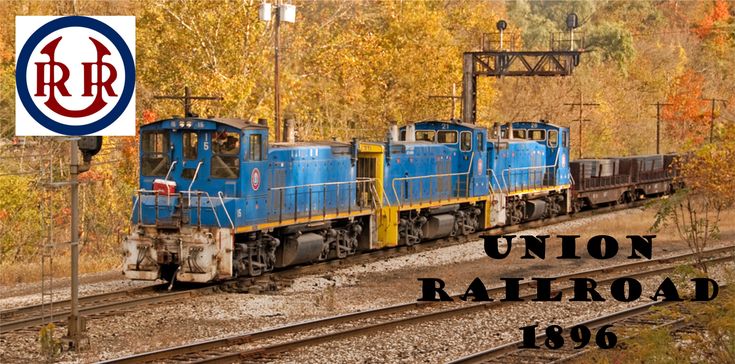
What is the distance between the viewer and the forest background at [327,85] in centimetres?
3775

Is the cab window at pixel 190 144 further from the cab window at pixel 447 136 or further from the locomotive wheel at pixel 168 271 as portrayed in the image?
the cab window at pixel 447 136

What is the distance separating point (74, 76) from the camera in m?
10.9

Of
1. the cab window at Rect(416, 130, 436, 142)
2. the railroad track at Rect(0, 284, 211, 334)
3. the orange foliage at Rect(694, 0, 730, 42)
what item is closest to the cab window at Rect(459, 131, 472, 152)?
the cab window at Rect(416, 130, 436, 142)

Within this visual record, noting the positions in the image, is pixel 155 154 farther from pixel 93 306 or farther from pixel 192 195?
pixel 93 306

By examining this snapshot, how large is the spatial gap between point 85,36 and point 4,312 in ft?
30.2

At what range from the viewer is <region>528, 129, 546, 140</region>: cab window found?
1645 inches

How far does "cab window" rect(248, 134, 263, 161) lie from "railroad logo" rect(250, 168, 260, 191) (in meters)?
0.29

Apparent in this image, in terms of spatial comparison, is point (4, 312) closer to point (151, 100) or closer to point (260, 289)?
point (260, 289)

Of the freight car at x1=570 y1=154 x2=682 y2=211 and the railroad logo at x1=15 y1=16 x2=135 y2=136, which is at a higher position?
the railroad logo at x1=15 y1=16 x2=135 y2=136

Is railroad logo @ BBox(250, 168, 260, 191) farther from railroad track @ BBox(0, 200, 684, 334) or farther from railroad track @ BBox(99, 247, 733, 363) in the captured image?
railroad track @ BBox(99, 247, 733, 363)

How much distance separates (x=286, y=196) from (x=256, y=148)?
1.77 metres

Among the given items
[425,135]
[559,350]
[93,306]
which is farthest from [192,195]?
[425,135]

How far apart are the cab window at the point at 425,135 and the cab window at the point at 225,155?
40.3 ft

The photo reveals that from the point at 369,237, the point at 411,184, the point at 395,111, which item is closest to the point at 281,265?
the point at 369,237
